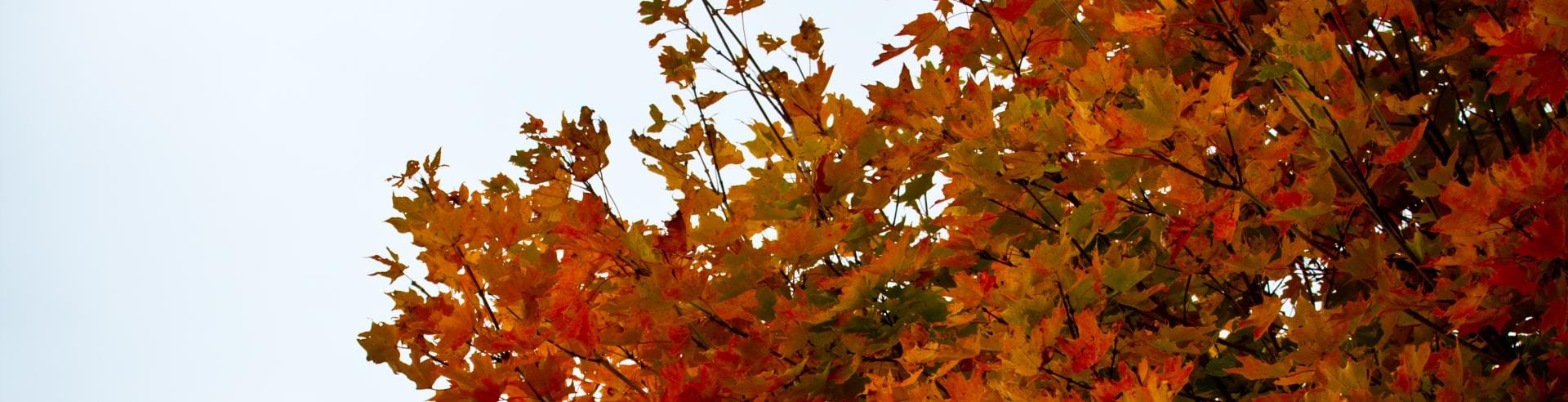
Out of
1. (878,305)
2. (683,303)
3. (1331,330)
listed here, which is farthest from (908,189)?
(1331,330)

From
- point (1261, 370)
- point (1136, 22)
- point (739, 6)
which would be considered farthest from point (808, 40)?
point (1261, 370)

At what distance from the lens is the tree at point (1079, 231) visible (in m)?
1.83

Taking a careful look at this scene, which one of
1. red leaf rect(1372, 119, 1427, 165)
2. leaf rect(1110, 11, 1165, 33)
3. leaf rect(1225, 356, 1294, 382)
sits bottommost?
leaf rect(1225, 356, 1294, 382)

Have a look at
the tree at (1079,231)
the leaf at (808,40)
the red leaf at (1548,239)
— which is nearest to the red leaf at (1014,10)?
the tree at (1079,231)

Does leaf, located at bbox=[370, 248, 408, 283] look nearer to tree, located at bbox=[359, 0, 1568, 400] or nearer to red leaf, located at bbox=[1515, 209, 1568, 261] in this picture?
tree, located at bbox=[359, 0, 1568, 400]

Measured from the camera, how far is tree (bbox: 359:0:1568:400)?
1825mm

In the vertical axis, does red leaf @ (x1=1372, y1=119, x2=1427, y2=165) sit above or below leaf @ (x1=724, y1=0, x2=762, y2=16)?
below

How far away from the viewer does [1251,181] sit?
1.94 meters

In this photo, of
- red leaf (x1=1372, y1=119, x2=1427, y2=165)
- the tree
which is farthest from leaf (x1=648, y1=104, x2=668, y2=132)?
red leaf (x1=1372, y1=119, x2=1427, y2=165)

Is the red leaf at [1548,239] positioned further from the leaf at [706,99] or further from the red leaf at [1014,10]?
the leaf at [706,99]

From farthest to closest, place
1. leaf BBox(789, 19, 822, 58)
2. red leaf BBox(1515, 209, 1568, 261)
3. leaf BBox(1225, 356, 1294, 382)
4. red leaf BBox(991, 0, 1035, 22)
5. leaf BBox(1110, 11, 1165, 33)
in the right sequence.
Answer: leaf BBox(789, 19, 822, 58) → red leaf BBox(991, 0, 1035, 22) → leaf BBox(1110, 11, 1165, 33) → leaf BBox(1225, 356, 1294, 382) → red leaf BBox(1515, 209, 1568, 261)

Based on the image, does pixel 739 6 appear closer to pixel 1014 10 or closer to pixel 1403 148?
pixel 1014 10

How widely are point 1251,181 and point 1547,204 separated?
1.33 feet

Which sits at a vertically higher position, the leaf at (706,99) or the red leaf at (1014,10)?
the leaf at (706,99)
